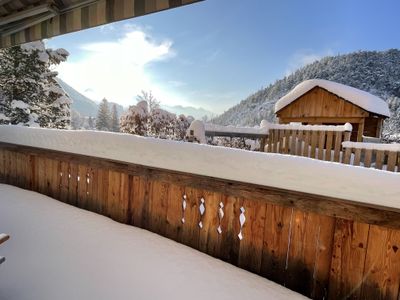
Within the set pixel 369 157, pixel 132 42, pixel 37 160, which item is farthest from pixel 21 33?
pixel 369 157

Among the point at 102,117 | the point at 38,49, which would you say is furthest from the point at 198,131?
the point at 102,117

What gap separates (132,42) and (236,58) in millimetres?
22993

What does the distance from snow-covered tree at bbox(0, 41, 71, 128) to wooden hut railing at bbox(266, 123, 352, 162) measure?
1243 centimetres

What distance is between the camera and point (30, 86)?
1272 centimetres

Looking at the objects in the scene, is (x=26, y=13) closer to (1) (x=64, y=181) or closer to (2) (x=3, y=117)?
(1) (x=64, y=181)

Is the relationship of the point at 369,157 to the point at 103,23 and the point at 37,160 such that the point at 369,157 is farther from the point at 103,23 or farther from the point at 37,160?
the point at 37,160

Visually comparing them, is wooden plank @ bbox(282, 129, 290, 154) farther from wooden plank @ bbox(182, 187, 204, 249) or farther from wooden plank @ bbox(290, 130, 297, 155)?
wooden plank @ bbox(182, 187, 204, 249)

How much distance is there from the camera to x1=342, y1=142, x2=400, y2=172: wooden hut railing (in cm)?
341

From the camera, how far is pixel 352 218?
65.3 inches

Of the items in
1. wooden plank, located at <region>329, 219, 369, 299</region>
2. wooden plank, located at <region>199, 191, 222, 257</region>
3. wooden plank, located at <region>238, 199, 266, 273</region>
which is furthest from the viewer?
wooden plank, located at <region>199, 191, 222, 257</region>

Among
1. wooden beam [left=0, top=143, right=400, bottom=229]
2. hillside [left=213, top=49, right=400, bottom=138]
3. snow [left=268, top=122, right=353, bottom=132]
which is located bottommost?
wooden beam [left=0, top=143, right=400, bottom=229]

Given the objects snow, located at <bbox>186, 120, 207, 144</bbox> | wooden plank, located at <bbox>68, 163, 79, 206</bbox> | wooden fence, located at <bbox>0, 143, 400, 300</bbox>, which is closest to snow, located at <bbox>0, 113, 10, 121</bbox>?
wooden plank, located at <bbox>68, 163, 79, 206</bbox>

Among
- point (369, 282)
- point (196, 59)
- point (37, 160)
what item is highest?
point (196, 59)

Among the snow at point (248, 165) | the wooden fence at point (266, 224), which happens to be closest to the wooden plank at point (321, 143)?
the wooden fence at point (266, 224)
